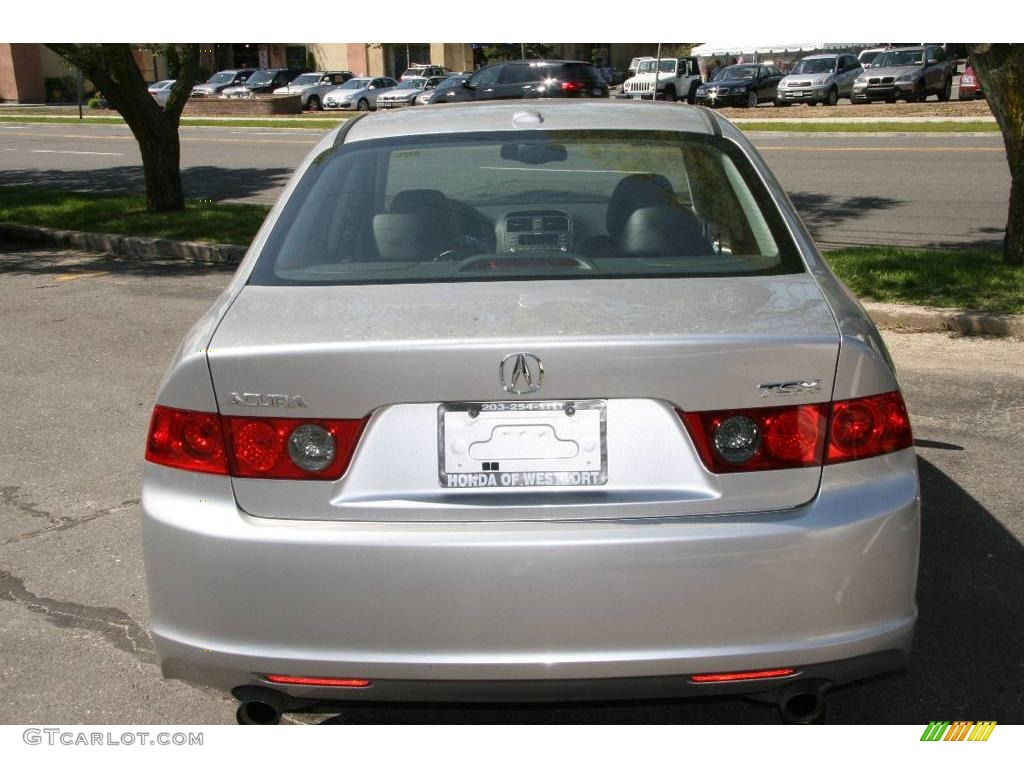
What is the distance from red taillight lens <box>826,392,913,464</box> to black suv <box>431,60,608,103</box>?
2396cm

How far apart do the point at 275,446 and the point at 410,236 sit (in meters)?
1.00

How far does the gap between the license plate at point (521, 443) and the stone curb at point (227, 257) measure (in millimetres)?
5311

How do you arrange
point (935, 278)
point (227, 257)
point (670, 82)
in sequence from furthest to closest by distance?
1. point (670, 82)
2. point (227, 257)
3. point (935, 278)

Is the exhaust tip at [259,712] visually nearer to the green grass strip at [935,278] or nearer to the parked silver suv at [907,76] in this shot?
the green grass strip at [935,278]

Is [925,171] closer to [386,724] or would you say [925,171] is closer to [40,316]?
[40,316]

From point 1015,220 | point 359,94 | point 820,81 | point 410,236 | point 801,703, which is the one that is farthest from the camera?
point 359,94

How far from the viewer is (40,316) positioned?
920 cm

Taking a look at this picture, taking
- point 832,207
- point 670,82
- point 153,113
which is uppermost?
point 153,113

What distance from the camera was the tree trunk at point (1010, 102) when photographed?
8.73 metres

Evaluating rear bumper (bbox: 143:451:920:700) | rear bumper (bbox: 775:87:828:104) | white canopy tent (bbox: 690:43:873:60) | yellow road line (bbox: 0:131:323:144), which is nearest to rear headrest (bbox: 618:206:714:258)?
rear bumper (bbox: 143:451:920:700)

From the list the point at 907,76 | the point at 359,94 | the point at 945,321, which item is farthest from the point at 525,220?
the point at 359,94

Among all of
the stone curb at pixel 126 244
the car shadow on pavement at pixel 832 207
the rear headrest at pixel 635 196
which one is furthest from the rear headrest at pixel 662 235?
the car shadow on pavement at pixel 832 207

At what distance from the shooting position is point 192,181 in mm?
19516

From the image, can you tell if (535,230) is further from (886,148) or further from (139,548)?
(886,148)
